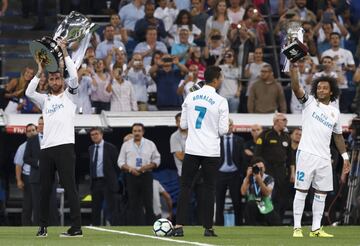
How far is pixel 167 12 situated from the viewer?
2791cm

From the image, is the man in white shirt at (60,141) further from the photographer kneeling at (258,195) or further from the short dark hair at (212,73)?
the photographer kneeling at (258,195)

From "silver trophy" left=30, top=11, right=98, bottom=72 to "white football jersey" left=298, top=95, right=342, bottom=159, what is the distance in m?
3.06

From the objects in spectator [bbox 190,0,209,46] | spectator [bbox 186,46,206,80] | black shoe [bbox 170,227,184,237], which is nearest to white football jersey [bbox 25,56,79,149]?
black shoe [bbox 170,227,184,237]

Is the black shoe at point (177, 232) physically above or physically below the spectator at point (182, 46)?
below

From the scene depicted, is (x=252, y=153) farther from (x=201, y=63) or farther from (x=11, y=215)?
(x=11, y=215)

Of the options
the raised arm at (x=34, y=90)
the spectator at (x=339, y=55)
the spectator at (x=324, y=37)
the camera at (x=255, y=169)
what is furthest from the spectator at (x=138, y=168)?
the raised arm at (x=34, y=90)

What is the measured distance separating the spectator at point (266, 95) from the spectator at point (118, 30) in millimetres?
3222

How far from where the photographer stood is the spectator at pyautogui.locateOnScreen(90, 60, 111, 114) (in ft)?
81.9

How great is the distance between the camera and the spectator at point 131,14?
27.6 meters

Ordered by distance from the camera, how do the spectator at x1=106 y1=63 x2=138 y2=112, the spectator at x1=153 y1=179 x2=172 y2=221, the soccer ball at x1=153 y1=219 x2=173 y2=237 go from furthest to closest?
1. the spectator at x1=106 y1=63 x2=138 y2=112
2. the spectator at x1=153 y1=179 x2=172 y2=221
3. the soccer ball at x1=153 y1=219 x2=173 y2=237

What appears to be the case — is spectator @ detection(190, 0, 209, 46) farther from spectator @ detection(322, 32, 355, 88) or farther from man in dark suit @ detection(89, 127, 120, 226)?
man in dark suit @ detection(89, 127, 120, 226)

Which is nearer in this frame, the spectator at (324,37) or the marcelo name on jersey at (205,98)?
the marcelo name on jersey at (205,98)

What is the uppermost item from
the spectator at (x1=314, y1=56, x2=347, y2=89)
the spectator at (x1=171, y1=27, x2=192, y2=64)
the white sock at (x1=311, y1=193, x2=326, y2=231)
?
the spectator at (x1=171, y1=27, x2=192, y2=64)

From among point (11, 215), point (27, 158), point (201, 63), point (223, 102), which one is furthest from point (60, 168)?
point (201, 63)
